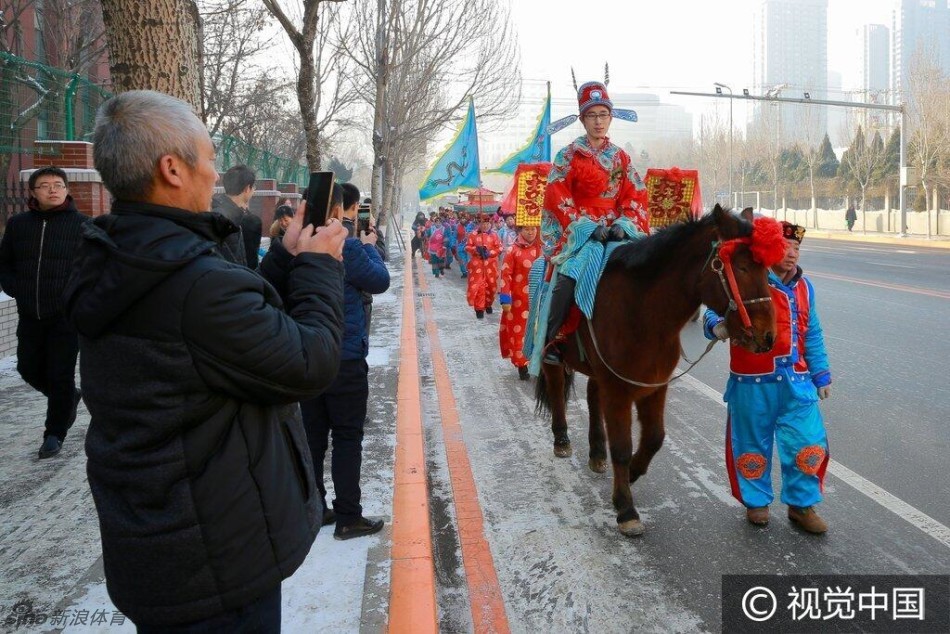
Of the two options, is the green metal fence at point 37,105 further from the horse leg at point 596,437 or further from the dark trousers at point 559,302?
the horse leg at point 596,437

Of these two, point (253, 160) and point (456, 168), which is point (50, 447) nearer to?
point (456, 168)

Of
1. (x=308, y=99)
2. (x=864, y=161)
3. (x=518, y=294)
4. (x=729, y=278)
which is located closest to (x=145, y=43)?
(x=729, y=278)

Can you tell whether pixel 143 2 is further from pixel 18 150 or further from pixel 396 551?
pixel 18 150

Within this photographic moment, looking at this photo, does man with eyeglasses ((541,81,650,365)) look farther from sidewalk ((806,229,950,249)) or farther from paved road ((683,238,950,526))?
sidewalk ((806,229,950,249))

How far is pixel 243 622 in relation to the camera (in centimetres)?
190

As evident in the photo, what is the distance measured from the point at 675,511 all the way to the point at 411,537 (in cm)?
161

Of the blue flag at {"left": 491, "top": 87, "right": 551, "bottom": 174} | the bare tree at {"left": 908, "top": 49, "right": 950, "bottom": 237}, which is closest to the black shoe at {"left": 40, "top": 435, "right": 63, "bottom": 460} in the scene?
the blue flag at {"left": 491, "top": 87, "right": 551, "bottom": 174}

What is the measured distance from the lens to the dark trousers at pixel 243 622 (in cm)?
184

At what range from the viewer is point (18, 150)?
954 cm

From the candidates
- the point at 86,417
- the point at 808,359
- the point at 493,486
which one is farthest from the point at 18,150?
the point at 808,359

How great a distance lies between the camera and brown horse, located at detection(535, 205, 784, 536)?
3.91m

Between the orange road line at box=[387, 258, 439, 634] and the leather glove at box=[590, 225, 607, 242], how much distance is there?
1869 mm

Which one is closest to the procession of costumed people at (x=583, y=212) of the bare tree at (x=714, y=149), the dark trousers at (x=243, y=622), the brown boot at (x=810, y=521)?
the brown boot at (x=810, y=521)

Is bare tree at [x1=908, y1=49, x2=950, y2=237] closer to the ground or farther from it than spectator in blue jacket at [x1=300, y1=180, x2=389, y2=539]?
farther from it
